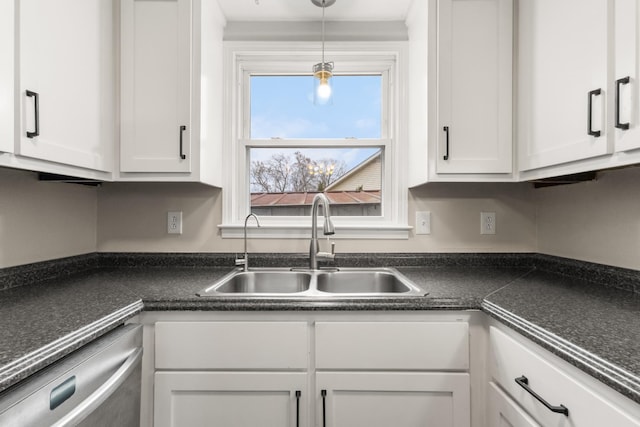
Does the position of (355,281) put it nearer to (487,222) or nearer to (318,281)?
(318,281)

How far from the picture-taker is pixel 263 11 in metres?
1.79

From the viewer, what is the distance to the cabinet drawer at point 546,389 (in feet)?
2.27

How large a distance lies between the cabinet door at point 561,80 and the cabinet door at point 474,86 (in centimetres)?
7

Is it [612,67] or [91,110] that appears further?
[91,110]

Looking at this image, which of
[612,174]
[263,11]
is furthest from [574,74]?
[263,11]

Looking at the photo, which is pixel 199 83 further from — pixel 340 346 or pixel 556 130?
pixel 556 130

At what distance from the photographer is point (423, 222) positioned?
184cm

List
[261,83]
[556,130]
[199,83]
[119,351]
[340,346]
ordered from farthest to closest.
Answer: [261,83] < [199,83] < [556,130] < [340,346] < [119,351]

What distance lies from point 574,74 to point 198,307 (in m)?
1.52

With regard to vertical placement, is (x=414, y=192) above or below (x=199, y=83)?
below

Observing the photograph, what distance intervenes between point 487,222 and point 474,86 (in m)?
0.72

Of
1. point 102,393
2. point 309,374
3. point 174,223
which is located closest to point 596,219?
point 309,374

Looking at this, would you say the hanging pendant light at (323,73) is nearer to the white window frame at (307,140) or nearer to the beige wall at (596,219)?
the white window frame at (307,140)

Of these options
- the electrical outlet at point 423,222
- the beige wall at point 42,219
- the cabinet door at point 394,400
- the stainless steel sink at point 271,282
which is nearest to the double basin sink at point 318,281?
the stainless steel sink at point 271,282
